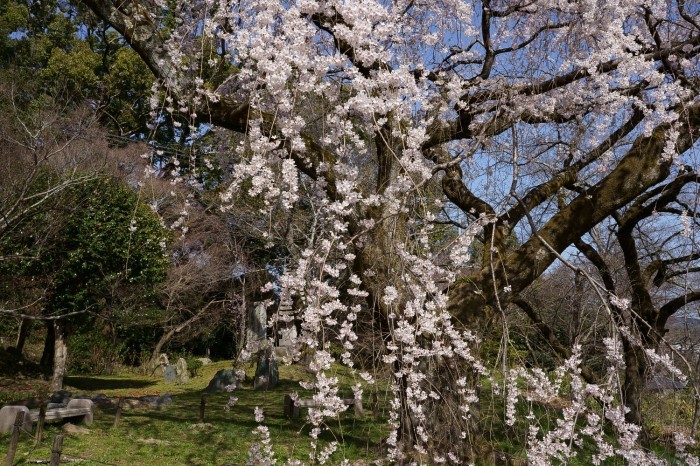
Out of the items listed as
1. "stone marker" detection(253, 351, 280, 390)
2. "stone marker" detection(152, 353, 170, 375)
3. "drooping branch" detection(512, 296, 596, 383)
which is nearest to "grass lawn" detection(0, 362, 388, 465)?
"stone marker" detection(253, 351, 280, 390)

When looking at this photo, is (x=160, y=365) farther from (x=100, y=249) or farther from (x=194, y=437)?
(x=194, y=437)

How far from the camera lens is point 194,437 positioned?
6668 mm

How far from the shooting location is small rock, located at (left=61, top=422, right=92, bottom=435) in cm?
641

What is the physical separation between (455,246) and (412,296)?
410 millimetres

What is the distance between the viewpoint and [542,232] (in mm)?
4535

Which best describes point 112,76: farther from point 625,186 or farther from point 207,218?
point 625,186

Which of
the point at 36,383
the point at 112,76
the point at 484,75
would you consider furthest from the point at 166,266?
the point at 484,75

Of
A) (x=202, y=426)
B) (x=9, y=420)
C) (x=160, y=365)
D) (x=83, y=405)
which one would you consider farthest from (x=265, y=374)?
(x=9, y=420)

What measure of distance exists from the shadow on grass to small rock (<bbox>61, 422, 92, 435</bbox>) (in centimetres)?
489

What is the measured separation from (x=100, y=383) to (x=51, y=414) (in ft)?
20.3

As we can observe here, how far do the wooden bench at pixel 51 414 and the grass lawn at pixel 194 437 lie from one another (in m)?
0.14

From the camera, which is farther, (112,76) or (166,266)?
(112,76)

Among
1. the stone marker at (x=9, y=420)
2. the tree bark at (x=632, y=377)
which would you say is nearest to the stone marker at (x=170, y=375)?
the stone marker at (x=9, y=420)

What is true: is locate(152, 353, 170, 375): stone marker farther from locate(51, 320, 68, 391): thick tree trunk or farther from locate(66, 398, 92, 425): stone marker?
locate(66, 398, 92, 425): stone marker
